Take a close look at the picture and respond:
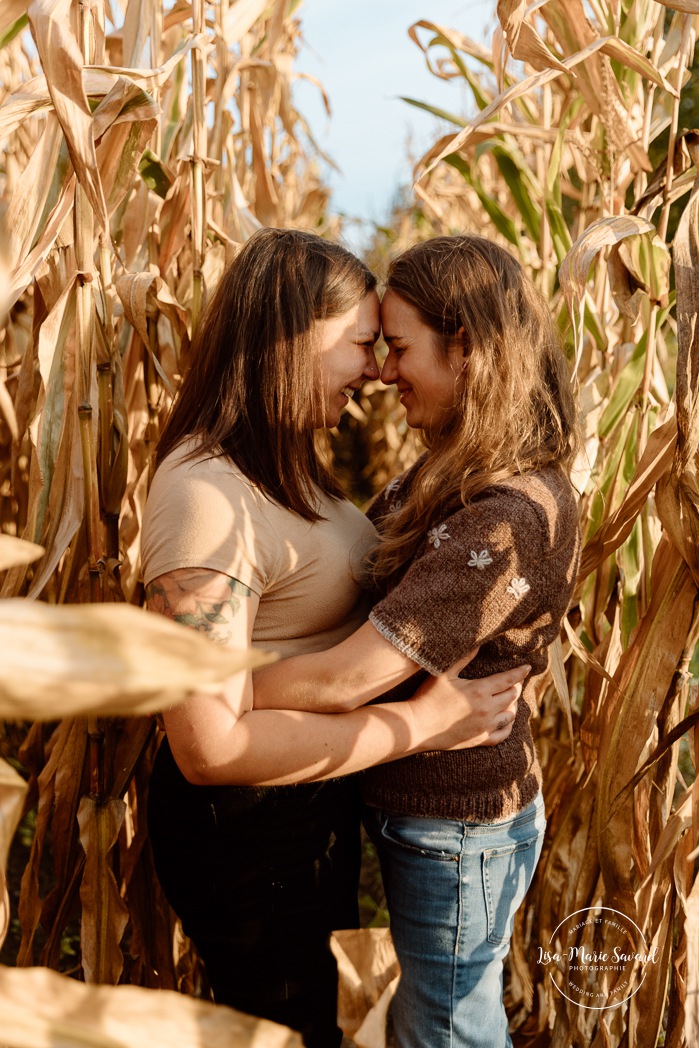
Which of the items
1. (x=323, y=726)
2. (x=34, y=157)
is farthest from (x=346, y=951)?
(x=34, y=157)

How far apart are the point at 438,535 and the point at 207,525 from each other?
9.9 inches

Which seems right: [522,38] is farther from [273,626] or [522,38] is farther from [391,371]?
[273,626]

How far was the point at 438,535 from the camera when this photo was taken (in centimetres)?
92

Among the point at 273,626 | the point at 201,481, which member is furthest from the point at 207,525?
the point at 273,626

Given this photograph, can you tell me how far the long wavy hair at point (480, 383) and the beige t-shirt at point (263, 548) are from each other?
6cm

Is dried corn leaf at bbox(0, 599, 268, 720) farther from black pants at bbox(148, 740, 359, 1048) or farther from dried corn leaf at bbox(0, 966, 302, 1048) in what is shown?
black pants at bbox(148, 740, 359, 1048)

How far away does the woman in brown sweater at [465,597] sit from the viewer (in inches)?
35.2

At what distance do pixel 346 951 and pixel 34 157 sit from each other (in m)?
0.95

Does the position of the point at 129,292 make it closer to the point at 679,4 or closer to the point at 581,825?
the point at 679,4

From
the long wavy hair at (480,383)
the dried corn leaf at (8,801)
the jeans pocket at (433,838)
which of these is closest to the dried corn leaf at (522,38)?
the long wavy hair at (480,383)

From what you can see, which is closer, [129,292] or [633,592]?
[129,292]

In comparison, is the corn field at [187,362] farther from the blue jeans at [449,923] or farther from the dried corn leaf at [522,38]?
the blue jeans at [449,923]

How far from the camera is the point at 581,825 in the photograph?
1313 mm

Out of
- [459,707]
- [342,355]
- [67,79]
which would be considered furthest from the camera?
[342,355]
